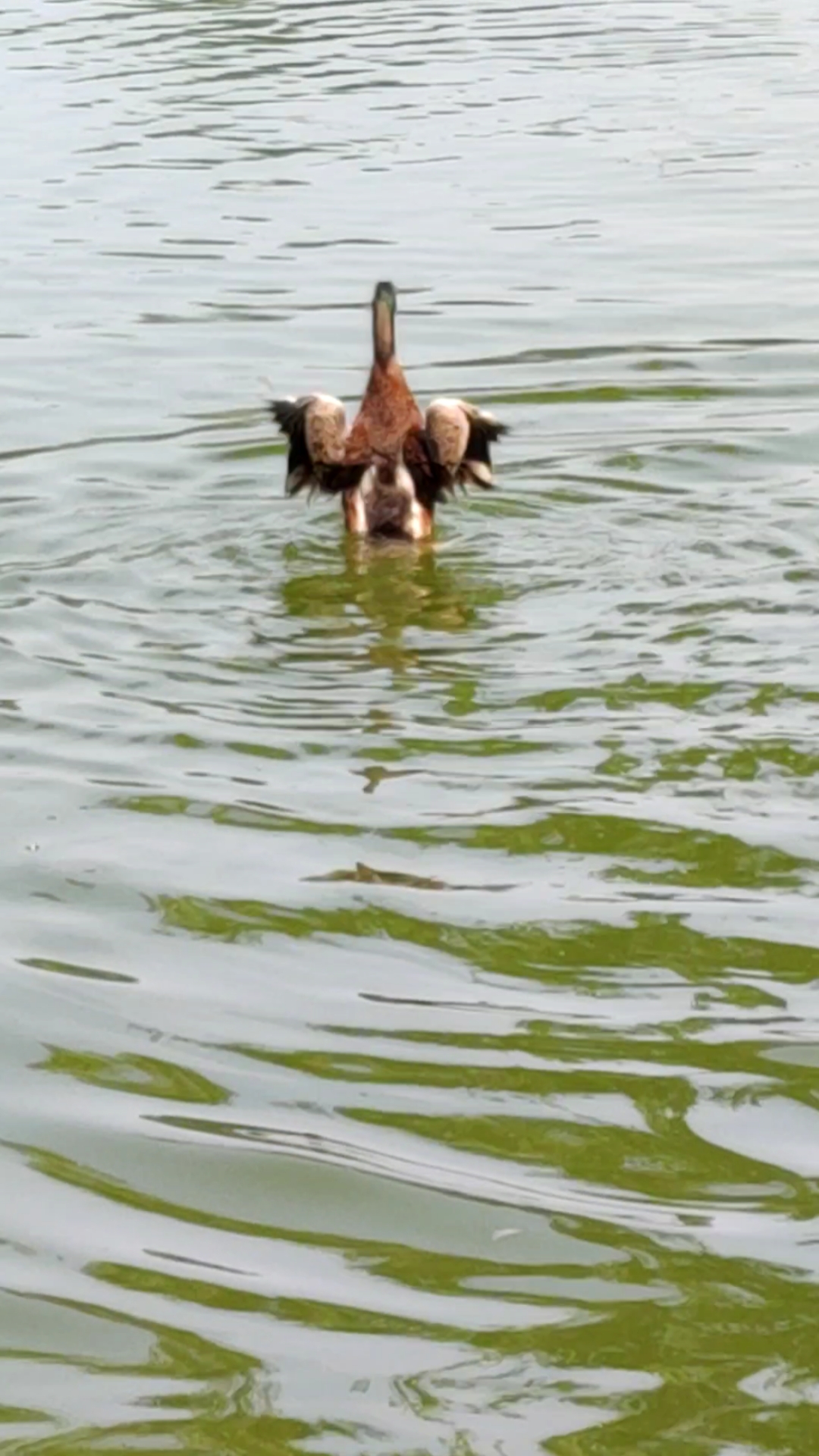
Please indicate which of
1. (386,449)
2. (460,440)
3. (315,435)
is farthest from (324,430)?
(460,440)

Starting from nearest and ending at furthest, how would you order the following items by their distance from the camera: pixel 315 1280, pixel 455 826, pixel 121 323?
1. pixel 315 1280
2. pixel 455 826
3. pixel 121 323

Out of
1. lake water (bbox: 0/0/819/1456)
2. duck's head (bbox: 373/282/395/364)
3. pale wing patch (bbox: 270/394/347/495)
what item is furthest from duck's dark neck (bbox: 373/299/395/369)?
lake water (bbox: 0/0/819/1456)

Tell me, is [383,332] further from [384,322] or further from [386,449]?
[386,449]

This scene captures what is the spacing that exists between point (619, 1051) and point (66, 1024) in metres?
1.21

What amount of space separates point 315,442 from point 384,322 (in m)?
0.59

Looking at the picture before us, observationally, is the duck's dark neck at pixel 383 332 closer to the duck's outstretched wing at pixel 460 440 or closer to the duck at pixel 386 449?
the duck at pixel 386 449

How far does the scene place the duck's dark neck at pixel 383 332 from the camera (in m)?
10.1

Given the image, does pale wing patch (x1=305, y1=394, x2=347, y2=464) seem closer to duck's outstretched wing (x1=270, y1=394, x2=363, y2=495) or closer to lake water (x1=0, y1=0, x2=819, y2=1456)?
duck's outstretched wing (x1=270, y1=394, x2=363, y2=495)

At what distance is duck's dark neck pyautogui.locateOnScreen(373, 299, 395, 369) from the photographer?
1006cm

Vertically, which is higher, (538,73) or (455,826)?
(538,73)

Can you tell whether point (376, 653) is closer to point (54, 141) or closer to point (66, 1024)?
point (66, 1024)

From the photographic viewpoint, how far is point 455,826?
6.71 metres

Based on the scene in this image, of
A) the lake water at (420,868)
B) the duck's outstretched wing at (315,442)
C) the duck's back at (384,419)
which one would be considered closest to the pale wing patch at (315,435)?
the duck's outstretched wing at (315,442)

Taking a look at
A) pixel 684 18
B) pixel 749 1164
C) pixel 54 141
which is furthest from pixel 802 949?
pixel 684 18
